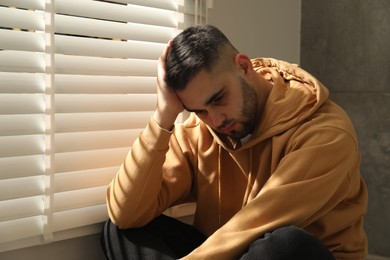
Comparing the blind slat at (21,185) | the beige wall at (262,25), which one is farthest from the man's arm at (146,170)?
the beige wall at (262,25)

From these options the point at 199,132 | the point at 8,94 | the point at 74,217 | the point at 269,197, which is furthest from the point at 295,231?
the point at 8,94

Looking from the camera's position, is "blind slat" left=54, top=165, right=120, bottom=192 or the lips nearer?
the lips

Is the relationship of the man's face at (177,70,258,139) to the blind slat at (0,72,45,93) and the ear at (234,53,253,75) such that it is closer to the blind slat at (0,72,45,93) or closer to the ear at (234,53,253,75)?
the ear at (234,53,253,75)

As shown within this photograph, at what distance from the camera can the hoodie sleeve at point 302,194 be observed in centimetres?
126

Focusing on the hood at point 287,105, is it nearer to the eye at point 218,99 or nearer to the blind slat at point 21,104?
the eye at point 218,99

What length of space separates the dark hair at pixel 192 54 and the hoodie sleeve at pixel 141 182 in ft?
0.54

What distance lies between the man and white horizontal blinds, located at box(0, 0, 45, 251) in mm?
224

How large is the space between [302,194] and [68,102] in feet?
2.26

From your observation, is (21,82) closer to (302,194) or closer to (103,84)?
(103,84)

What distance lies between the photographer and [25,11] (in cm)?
145

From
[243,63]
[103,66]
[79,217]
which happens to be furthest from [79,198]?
[243,63]

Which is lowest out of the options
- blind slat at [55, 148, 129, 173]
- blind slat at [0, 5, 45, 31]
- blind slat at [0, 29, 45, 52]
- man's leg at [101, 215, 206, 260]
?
man's leg at [101, 215, 206, 260]

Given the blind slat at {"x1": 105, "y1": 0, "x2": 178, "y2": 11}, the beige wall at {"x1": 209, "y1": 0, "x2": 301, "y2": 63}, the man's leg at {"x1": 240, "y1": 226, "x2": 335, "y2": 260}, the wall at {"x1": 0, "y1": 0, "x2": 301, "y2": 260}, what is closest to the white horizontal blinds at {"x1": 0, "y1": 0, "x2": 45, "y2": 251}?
the wall at {"x1": 0, "y1": 0, "x2": 301, "y2": 260}

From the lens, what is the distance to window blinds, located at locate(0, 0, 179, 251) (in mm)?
1446
